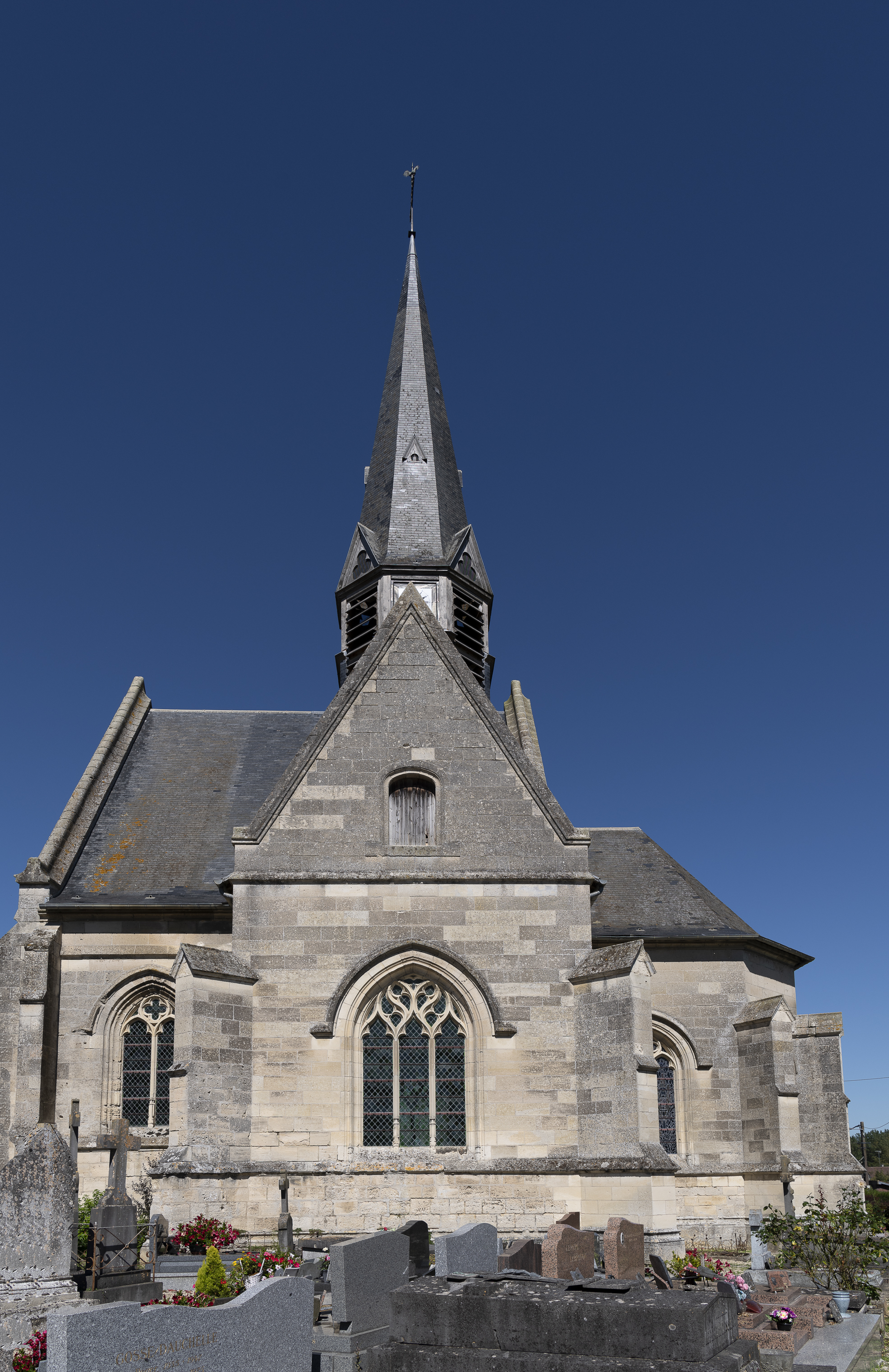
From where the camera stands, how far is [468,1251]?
11453 millimetres

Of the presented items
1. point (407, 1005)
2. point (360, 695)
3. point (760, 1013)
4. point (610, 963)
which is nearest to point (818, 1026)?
point (760, 1013)

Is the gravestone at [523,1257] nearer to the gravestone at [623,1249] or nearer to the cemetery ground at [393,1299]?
the cemetery ground at [393,1299]

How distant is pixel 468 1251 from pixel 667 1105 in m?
9.19

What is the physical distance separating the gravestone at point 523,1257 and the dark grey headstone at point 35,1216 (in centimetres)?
445

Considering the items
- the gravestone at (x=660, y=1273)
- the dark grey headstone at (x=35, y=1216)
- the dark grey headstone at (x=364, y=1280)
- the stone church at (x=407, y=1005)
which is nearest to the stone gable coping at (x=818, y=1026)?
the stone church at (x=407, y=1005)

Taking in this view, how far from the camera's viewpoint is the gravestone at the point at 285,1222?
48.0 feet

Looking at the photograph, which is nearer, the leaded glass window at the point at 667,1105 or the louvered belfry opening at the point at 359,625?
the leaded glass window at the point at 667,1105

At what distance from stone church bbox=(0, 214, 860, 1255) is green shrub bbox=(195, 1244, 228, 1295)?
4.42 meters

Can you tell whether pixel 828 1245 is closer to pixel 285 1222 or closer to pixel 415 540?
pixel 285 1222

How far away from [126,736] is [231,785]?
105 inches

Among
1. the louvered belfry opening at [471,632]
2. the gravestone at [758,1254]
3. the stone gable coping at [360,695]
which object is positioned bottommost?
the gravestone at [758,1254]

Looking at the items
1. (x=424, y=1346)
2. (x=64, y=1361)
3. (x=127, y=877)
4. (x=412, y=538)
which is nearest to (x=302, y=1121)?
(x=127, y=877)

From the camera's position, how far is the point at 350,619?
23.9 m

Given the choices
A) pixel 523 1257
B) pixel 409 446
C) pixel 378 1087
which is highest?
pixel 409 446
